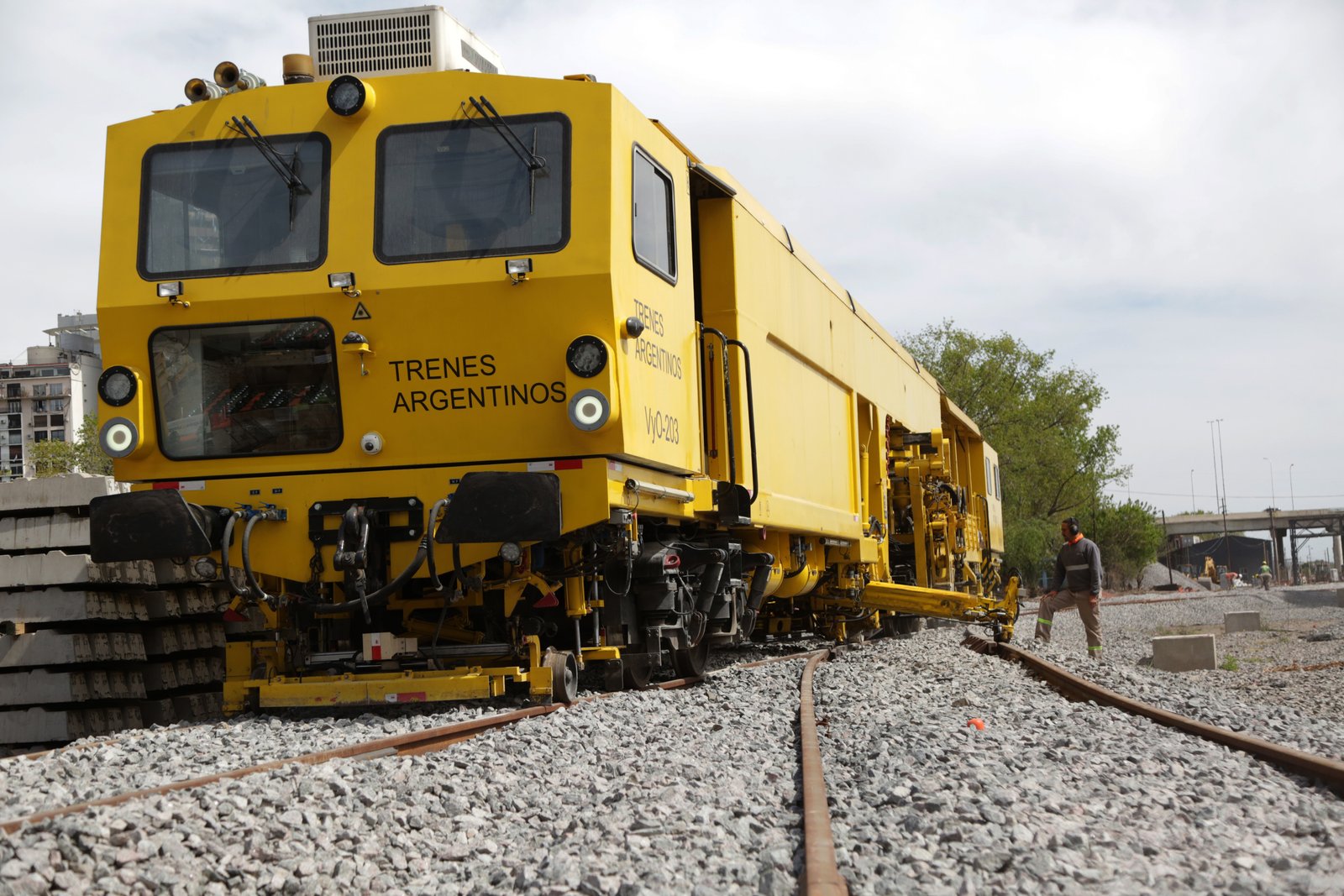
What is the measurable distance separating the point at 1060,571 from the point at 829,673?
17.7ft

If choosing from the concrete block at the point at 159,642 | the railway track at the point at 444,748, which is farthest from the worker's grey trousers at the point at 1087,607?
the concrete block at the point at 159,642

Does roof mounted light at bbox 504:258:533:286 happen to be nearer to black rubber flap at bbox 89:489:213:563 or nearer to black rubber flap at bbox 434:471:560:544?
black rubber flap at bbox 434:471:560:544

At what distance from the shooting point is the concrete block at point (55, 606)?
360 inches

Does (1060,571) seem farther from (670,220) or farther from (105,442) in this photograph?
(105,442)

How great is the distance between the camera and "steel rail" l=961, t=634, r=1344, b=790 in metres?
5.11

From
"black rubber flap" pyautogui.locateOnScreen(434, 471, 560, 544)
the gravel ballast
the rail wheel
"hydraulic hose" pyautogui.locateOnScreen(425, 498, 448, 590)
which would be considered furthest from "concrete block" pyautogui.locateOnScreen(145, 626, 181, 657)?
"black rubber flap" pyautogui.locateOnScreen(434, 471, 560, 544)

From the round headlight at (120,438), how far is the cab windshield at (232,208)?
0.88m

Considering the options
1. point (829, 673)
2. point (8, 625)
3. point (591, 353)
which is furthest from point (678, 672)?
point (8, 625)

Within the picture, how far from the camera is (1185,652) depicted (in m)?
Answer: 13.6

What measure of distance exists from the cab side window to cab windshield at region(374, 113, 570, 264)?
0.55 m

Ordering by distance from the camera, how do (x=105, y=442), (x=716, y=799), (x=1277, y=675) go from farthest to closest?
(x=1277, y=675)
(x=105, y=442)
(x=716, y=799)

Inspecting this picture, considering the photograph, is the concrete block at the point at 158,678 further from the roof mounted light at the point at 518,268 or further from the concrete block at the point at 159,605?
the roof mounted light at the point at 518,268

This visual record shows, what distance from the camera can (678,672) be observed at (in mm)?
9383

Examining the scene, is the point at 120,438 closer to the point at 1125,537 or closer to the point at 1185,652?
the point at 1185,652
